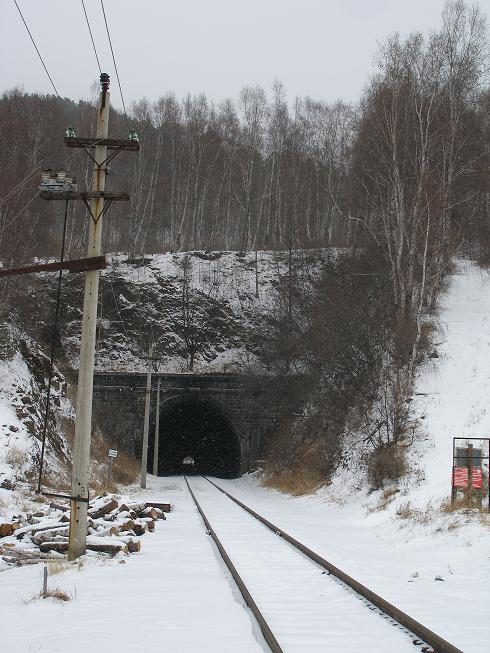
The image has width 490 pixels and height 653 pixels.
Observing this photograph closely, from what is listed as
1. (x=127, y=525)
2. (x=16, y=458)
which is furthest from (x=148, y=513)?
(x=16, y=458)

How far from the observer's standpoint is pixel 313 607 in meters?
6.81

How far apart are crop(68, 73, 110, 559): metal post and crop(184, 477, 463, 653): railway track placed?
2.36 metres

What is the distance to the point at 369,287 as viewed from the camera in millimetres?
30953

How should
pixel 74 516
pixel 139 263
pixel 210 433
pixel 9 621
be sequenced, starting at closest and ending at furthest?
pixel 9 621, pixel 74 516, pixel 139 263, pixel 210 433

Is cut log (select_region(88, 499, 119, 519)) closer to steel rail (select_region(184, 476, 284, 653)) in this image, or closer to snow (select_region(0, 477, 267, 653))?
snow (select_region(0, 477, 267, 653))

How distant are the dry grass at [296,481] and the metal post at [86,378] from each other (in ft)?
48.9

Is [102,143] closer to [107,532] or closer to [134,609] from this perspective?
[107,532]

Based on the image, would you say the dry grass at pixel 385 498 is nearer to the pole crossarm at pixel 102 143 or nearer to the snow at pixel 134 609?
the snow at pixel 134 609

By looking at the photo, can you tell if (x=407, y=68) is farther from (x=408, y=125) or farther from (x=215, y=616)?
(x=215, y=616)

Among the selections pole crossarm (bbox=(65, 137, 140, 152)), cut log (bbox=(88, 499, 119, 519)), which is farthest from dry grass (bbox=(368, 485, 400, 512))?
pole crossarm (bbox=(65, 137, 140, 152))

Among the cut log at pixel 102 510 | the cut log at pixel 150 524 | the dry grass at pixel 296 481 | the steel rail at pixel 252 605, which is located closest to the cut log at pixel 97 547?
the steel rail at pixel 252 605

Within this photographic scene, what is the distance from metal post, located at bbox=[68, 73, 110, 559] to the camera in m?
10.3

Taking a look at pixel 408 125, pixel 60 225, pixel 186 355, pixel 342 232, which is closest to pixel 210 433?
pixel 186 355

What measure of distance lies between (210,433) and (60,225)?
25669 mm
